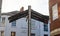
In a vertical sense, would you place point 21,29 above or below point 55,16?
below

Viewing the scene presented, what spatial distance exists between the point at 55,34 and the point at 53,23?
1088mm

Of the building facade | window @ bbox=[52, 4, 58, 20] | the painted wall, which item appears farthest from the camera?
the painted wall

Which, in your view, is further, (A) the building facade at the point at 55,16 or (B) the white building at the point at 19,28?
(B) the white building at the point at 19,28

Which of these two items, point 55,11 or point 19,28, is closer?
point 55,11

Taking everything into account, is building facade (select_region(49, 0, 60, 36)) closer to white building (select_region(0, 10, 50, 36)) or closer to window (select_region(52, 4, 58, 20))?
window (select_region(52, 4, 58, 20))

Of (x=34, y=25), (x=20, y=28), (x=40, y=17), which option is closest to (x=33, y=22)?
(x=34, y=25)

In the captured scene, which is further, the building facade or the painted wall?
the painted wall

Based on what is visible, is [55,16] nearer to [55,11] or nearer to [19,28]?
[55,11]

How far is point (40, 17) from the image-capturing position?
7.98 metres

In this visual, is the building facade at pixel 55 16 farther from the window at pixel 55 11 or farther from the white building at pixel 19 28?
the white building at pixel 19 28

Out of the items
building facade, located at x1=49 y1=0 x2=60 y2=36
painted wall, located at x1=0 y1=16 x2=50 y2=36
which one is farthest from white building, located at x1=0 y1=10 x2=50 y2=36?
building facade, located at x1=49 y1=0 x2=60 y2=36

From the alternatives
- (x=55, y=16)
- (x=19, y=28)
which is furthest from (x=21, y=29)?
(x=55, y=16)

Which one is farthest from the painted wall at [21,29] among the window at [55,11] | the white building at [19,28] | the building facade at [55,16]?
the window at [55,11]

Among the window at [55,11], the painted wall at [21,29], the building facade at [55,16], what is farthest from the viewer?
the painted wall at [21,29]
